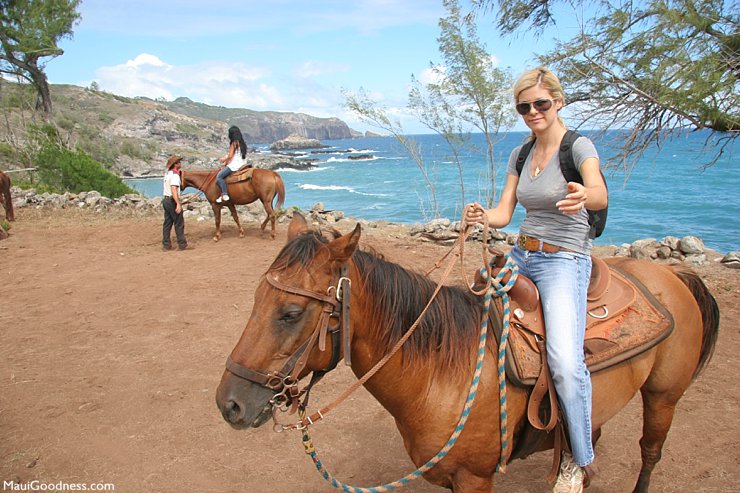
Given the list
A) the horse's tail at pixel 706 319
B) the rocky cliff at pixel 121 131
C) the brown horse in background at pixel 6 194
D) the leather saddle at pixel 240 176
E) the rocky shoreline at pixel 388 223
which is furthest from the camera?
the rocky cliff at pixel 121 131

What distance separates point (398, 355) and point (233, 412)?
71 cm

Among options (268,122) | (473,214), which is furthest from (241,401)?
(268,122)

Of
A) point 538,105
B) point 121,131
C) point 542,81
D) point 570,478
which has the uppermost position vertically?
point 542,81

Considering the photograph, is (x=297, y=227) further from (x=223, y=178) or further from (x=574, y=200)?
(x=223, y=178)

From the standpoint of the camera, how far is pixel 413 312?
1.97m

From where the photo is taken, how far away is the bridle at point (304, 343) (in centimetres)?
167

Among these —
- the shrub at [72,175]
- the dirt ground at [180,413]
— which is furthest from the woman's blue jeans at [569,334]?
the shrub at [72,175]

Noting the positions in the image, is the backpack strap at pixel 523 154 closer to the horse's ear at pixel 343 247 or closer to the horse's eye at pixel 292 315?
the horse's ear at pixel 343 247

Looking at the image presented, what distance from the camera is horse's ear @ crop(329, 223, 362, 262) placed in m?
1.70

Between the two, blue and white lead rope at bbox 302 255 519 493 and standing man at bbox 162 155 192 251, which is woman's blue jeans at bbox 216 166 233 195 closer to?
standing man at bbox 162 155 192 251

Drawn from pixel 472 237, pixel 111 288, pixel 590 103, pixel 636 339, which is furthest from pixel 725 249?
pixel 111 288

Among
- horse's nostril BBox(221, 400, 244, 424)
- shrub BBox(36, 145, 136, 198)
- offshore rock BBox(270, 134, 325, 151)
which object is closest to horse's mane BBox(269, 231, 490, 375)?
horse's nostril BBox(221, 400, 244, 424)

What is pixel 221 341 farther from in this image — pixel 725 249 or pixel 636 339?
pixel 725 249

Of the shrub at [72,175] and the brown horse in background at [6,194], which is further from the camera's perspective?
the shrub at [72,175]
